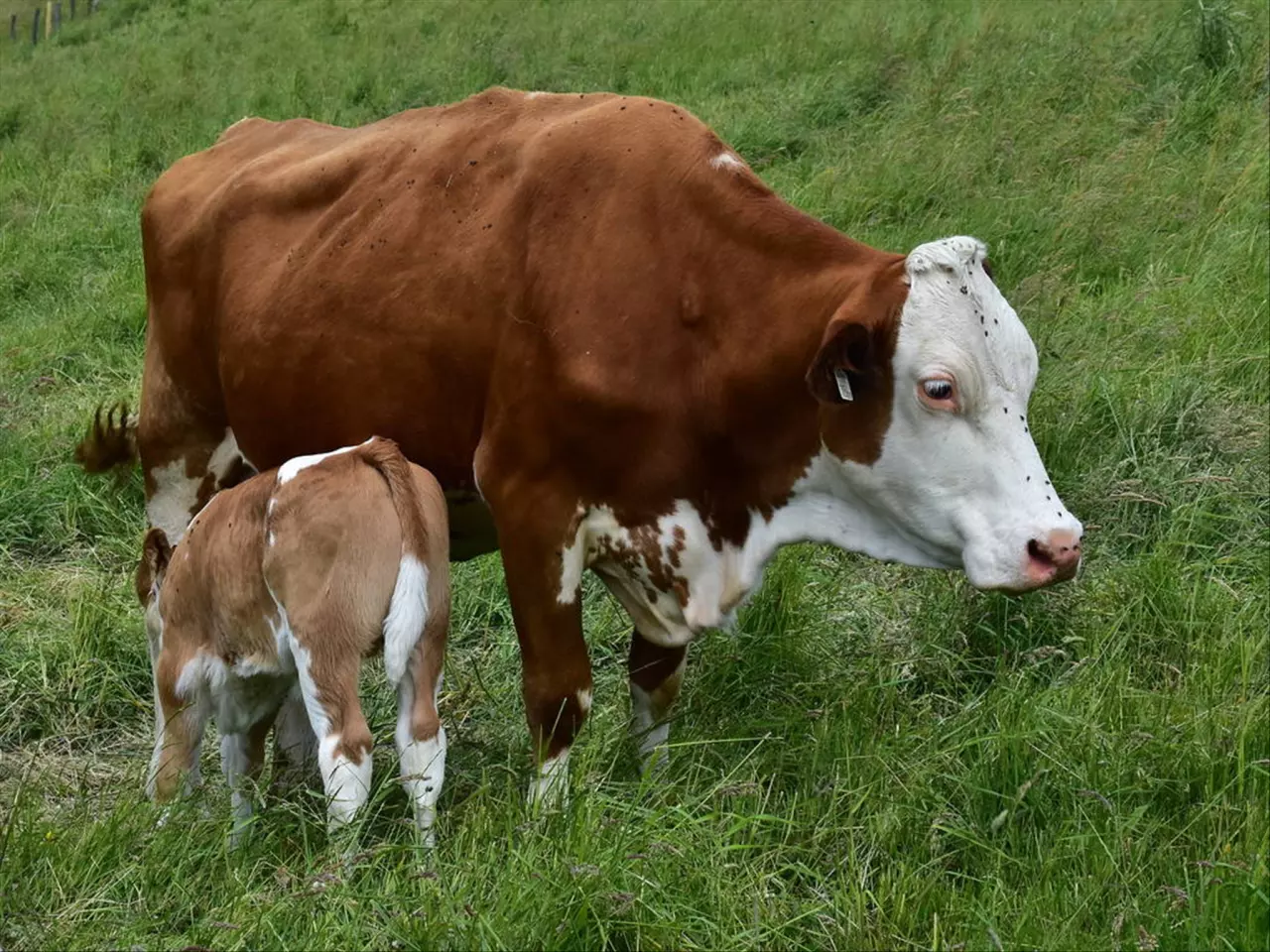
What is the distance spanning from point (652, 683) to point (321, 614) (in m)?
1.18

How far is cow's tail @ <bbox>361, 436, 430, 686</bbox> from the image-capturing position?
327cm

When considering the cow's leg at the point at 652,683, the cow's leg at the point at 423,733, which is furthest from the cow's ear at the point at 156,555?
the cow's leg at the point at 652,683

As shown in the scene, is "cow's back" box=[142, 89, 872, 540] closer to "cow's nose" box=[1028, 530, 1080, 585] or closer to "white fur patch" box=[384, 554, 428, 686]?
"white fur patch" box=[384, 554, 428, 686]

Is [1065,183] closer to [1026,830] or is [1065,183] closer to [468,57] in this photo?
[1026,830]

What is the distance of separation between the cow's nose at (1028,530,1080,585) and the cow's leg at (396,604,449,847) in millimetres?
1316

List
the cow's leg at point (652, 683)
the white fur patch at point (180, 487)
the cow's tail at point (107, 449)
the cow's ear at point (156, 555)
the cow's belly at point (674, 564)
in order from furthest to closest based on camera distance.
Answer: the cow's tail at point (107, 449) < the white fur patch at point (180, 487) < the cow's ear at point (156, 555) < the cow's leg at point (652, 683) < the cow's belly at point (674, 564)

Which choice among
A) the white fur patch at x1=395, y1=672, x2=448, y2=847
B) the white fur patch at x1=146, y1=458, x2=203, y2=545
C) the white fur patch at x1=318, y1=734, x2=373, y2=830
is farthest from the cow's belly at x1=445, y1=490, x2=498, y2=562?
the white fur patch at x1=146, y1=458, x2=203, y2=545

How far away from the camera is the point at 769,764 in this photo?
392 centimetres

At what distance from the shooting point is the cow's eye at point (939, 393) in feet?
10.8

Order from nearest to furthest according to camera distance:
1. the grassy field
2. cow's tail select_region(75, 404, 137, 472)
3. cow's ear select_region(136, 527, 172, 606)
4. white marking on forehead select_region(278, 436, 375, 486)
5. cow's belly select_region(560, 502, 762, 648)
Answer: the grassy field
white marking on forehead select_region(278, 436, 375, 486)
cow's belly select_region(560, 502, 762, 648)
cow's ear select_region(136, 527, 172, 606)
cow's tail select_region(75, 404, 137, 472)

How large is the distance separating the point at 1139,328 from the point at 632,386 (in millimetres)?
3597

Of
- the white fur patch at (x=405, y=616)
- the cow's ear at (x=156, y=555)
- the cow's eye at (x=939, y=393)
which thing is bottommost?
the cow's ear at (x=156, y=555)

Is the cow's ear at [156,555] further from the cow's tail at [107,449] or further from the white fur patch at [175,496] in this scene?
the cow's tail at [107,449]

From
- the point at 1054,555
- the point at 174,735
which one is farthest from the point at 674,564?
the point at 174,735
